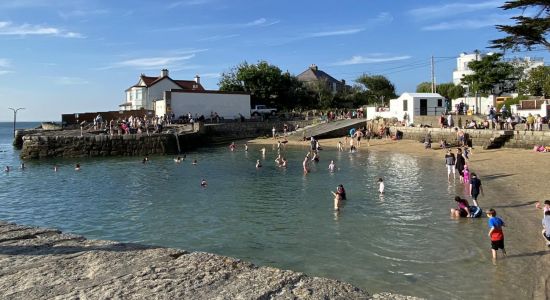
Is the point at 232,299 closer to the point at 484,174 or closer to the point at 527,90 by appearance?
the point at 484,174

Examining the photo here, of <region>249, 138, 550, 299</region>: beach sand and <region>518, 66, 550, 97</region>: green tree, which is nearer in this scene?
<region>249, 138, 550, 299</region>: beach sand

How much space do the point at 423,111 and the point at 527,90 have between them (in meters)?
23.4

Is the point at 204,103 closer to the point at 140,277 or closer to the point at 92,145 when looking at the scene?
the point at 92,145

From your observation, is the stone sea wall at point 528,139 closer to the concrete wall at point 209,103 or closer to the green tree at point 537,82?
the green tree at point 537,82

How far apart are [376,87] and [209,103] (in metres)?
39.3

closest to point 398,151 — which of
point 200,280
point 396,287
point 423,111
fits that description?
point 423,111

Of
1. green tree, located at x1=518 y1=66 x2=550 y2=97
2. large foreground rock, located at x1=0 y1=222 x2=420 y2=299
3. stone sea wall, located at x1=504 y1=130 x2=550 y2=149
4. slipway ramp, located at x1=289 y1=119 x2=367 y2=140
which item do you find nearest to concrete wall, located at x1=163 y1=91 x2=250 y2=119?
slipway ramp, located at x1=289 y1=119 x2=367 y2=140

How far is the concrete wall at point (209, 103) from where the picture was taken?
179 ft

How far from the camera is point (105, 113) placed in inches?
2153

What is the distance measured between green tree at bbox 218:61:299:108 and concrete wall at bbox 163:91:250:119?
741cm

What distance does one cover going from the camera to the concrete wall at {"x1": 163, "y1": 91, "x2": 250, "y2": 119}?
54.7m

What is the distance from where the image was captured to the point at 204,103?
186ft

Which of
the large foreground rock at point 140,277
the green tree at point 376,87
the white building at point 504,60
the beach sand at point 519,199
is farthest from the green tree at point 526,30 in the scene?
the green tree at point 376,87

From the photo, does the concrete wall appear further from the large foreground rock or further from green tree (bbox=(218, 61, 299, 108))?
the large foreground rock
